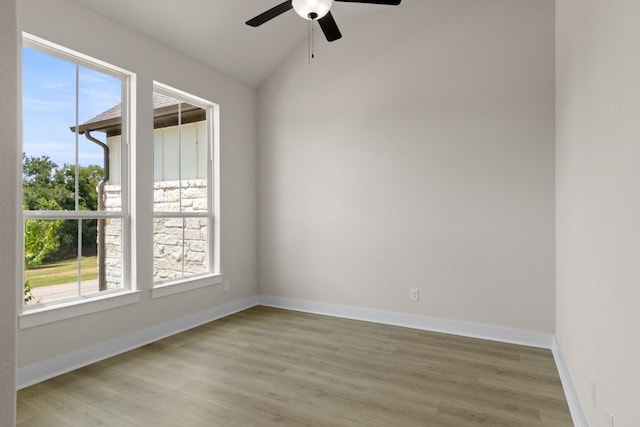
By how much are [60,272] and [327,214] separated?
8.71 feet

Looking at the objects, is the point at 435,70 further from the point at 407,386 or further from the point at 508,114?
the point at 407,386

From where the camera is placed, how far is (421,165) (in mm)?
3730

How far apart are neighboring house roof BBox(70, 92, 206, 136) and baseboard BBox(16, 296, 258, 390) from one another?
181 centimetres

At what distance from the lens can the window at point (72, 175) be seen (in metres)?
2.65

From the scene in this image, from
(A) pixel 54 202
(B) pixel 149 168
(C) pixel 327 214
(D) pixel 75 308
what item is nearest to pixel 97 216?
(A) pixel 54 202

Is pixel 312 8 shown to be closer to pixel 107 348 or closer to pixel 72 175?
pixel 72 175

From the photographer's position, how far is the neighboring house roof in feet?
10.1

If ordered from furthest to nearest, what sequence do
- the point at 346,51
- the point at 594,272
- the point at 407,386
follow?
the point at 346,51, the point at 407,386, the point at 594,272

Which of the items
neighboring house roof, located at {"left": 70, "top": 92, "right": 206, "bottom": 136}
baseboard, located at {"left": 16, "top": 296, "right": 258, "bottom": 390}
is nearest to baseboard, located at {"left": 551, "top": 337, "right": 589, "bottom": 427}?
baseboard, located at {"left": 16, "top": 296, "right": 258, "bottom": 390}

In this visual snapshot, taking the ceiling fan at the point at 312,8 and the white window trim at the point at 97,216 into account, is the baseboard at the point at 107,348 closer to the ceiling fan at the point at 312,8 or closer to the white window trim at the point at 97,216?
the white window trim at the point at 97,216

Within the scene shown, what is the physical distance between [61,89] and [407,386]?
11.5ft

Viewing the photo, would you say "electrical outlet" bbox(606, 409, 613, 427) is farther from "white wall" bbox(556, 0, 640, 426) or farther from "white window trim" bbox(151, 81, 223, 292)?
"white window trim" bbox(151, 81, 223, 292)

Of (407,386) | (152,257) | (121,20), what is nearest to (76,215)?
(152,257)

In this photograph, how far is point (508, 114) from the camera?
11.0ft
